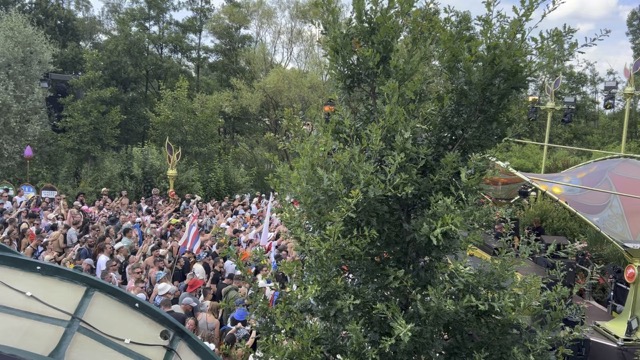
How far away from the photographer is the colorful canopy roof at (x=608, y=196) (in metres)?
12.4

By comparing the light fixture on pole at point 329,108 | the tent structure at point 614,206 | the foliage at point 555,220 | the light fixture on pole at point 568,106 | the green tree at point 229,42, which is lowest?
the foliage at point 555,220

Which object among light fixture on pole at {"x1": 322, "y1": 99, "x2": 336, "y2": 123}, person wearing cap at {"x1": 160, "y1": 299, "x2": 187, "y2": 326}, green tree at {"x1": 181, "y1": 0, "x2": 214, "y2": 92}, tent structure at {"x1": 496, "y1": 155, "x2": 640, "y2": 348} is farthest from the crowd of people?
green tree at {"x1": 181, "y1": 0, "x2": 214, "y2": 92}

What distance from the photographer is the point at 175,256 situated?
11.7 meters

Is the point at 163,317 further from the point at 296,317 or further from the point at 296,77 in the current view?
the point at 296,77

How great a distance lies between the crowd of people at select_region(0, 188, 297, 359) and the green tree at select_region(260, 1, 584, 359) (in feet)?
1.76

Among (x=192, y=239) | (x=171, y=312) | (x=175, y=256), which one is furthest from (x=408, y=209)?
(x=192, y=239)

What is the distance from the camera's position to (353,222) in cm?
377

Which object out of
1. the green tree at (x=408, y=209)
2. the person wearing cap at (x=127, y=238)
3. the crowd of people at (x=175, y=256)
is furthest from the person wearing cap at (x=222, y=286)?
the green tree at (x=408, y=209)

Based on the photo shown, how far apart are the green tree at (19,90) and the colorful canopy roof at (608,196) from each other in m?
25.5

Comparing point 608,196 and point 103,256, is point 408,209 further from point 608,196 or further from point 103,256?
point 608,196

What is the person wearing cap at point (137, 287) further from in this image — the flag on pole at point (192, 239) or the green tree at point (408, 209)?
Result: the green tree at point (408, 209)

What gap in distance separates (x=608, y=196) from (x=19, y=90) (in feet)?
91.3

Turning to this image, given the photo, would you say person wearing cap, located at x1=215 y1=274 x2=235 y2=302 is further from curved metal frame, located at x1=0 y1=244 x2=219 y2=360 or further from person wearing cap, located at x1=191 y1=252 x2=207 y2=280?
curved metal frame, located at x1=0 y1=244 x2=219 y2=360

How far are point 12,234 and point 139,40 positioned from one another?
81.2 ft
